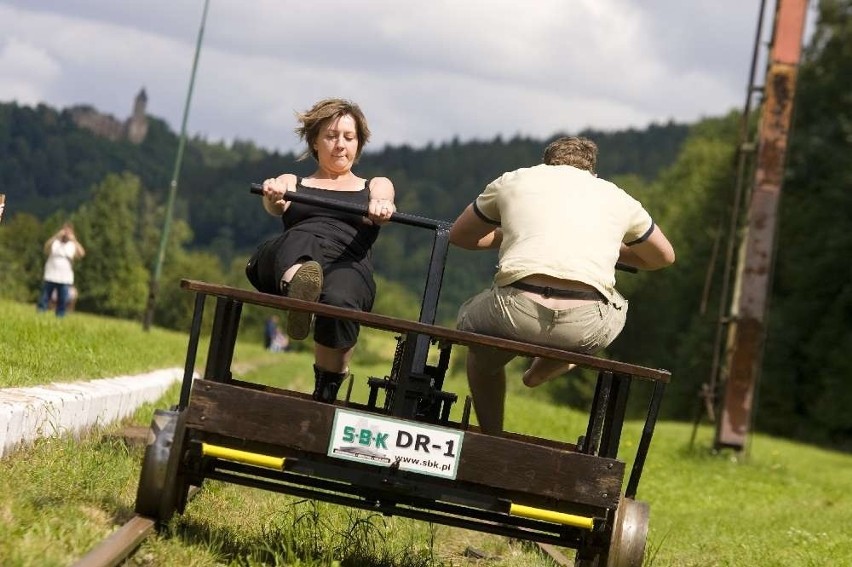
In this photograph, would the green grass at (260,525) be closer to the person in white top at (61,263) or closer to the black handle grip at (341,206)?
the black handle grip at (341,206)

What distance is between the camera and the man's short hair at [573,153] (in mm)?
6742

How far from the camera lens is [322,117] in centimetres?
773

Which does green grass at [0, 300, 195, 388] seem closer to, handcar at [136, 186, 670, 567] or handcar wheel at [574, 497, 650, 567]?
handcar at [136, 186, 670, 567]

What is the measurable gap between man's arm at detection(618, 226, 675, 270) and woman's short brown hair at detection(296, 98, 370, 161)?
1594 mm

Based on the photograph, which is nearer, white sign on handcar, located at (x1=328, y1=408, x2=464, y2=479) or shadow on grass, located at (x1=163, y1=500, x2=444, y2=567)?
white sign on handcar, located at (x1=328, y1=408, x2=464, y2=479)

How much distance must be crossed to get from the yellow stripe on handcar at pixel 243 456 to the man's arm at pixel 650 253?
1913 mm

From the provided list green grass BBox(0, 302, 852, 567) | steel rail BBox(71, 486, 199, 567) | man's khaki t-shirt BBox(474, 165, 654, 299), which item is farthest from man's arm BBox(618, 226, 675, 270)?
steel rail BBox(71, 486, 199, 567)

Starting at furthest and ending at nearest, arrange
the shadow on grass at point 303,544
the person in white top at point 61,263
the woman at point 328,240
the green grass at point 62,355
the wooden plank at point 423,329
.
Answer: the person in white top at point 61,263 → the green grass at point 62,355 → the woman at point 328,240 → the shadow on grass at point 303,544 → the wooden plank at point 423,329

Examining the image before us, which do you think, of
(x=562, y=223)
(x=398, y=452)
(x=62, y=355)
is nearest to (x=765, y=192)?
(x=62, y=355)

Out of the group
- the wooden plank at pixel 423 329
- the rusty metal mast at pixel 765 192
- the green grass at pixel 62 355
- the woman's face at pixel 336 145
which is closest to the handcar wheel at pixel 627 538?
the wooden plank at pixel 423 329

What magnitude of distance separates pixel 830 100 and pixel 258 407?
158 feet

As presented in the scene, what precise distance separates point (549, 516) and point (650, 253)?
147 cm

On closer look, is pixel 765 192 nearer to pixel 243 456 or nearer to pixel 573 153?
pixel 573 153

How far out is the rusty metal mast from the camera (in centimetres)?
2148
